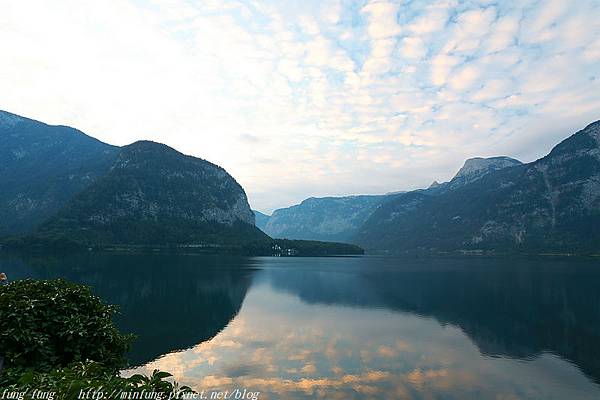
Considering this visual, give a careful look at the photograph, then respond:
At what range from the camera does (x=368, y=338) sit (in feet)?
195

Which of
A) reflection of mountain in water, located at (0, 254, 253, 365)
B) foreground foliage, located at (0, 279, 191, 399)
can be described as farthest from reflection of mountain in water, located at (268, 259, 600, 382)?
foreground foliage, located at (0, 279, 191, 399)

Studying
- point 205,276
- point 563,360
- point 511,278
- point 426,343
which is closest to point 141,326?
point 426,343

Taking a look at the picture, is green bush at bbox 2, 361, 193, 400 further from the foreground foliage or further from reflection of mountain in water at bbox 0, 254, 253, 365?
reflection of mountain in water at bbox 0, 254, 253, 365

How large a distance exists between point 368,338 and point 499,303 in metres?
46.4

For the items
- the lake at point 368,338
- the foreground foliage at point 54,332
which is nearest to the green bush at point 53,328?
the foreground foliage at point 54,332

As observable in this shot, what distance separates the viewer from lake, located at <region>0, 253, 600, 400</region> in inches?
1603

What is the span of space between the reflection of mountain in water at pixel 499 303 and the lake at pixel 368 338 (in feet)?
0.84

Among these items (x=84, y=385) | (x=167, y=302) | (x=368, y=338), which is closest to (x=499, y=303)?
(x=368, y=338)

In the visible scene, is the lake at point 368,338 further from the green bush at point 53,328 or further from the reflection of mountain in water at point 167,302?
the green bush at point 53,328

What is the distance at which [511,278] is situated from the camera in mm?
137125

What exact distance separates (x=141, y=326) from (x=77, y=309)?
45.5m

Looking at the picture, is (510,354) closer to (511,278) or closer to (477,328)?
(477,328)

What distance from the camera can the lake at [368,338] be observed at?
4072 cm

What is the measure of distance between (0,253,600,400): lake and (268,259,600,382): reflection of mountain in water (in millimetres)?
255
